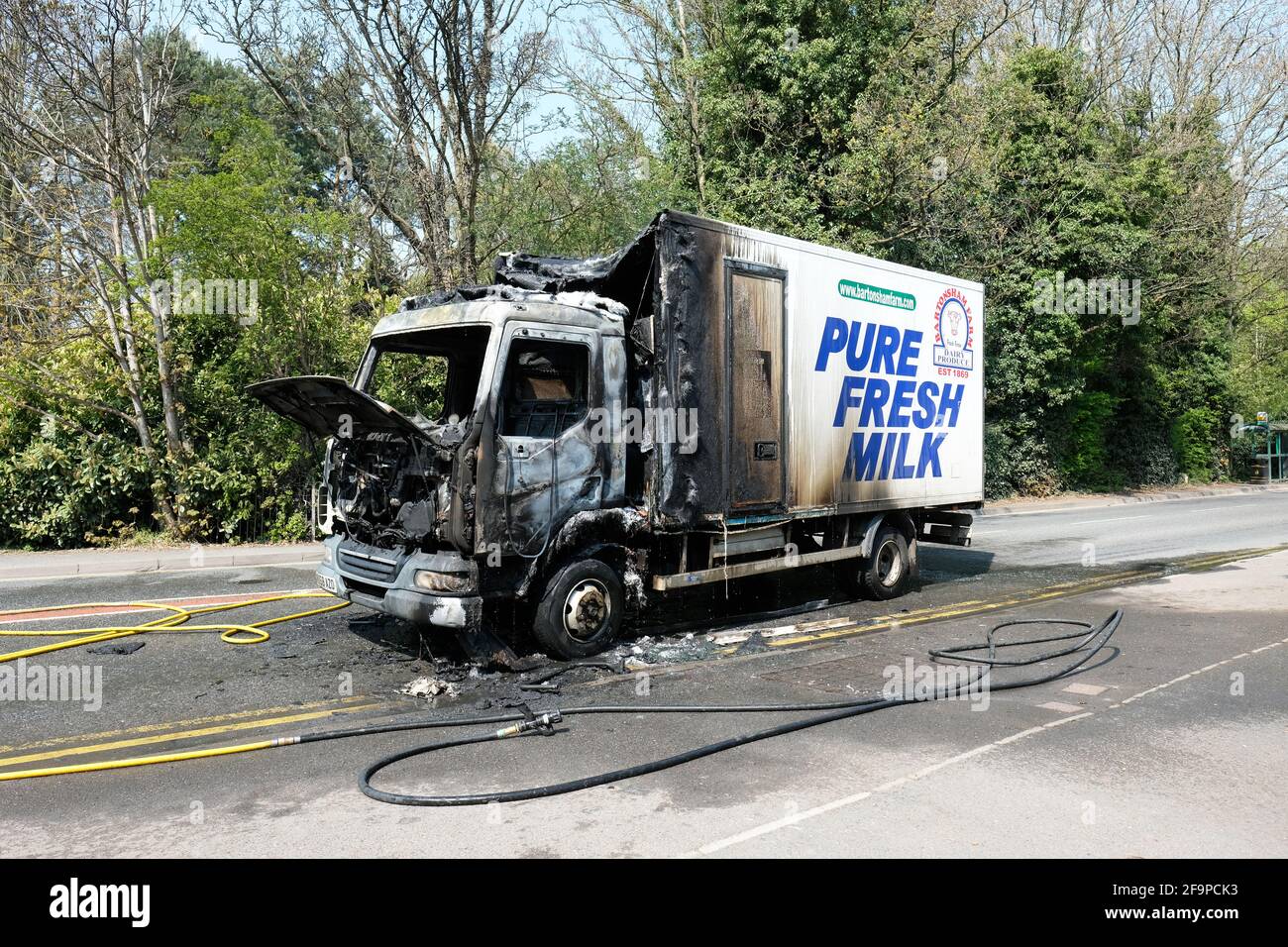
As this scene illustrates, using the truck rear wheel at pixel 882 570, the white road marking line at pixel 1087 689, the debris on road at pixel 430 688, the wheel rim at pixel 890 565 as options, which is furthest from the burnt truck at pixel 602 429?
the white road marking line at pixel 1087 689

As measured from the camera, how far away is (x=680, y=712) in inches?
238

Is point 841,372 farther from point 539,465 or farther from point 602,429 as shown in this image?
point 539,465

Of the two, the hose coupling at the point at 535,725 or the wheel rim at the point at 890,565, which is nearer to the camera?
the hose coupling at the point at 535,725

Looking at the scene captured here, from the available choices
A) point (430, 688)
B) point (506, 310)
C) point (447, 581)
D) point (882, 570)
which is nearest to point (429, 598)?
point (447, 581)

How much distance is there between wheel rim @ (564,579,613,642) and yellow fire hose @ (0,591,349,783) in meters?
2.41

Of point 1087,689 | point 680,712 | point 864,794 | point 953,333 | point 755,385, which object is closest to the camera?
point 864,794

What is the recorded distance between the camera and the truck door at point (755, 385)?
26.5ft

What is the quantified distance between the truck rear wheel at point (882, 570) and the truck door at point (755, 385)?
7.00ft

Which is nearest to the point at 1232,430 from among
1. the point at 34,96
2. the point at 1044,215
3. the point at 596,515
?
the point at 1044,215

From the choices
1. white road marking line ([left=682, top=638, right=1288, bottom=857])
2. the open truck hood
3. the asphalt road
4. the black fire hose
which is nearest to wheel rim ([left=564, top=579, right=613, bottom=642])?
the asphalt road

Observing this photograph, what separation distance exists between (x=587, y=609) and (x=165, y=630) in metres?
3.98

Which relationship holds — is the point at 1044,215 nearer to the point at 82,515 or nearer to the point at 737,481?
Answer: the point at 737,481

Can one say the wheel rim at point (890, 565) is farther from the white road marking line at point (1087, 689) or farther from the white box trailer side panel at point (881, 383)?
the white road marking line at point (1087, 689)
